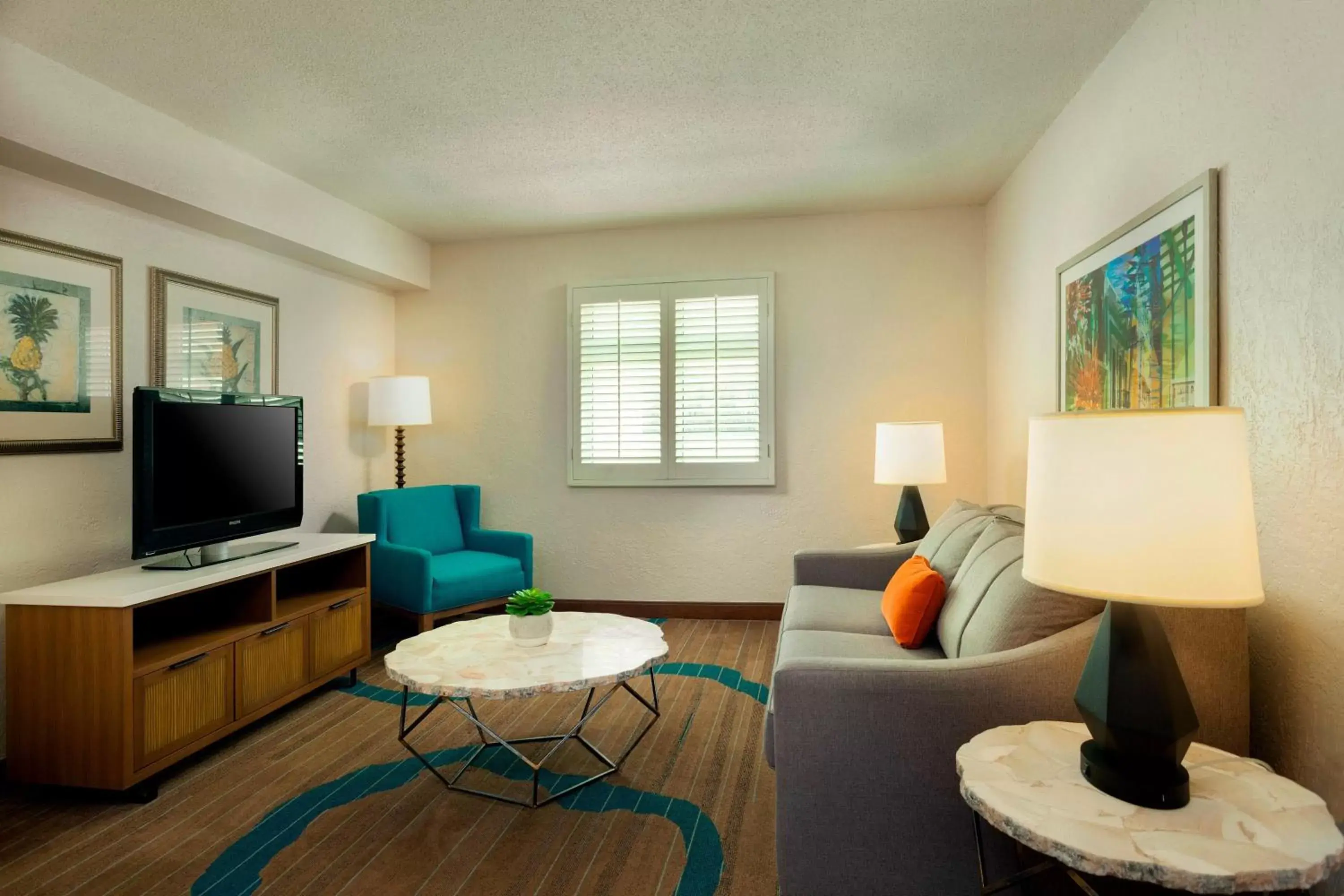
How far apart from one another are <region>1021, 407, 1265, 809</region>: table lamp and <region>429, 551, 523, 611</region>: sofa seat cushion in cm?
344

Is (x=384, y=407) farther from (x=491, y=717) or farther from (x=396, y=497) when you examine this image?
(x=491, y=717)

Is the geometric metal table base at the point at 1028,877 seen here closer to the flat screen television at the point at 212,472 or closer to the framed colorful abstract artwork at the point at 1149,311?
the framed colorful abstract artwork at the point at 1149,311

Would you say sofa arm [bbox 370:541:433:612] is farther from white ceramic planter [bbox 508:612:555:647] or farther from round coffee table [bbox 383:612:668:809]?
white ceramic planter [bbox 508:612:555:647]

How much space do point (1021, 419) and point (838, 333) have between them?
1280mm

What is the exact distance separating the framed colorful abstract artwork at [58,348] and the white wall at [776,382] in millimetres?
2245

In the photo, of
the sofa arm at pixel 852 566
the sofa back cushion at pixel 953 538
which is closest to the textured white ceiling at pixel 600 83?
the sofa back cushion at pixel 953 538

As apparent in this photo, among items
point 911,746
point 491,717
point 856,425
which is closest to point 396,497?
point 491,717

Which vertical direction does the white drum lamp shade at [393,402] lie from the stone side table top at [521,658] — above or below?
above

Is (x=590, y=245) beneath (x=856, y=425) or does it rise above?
above

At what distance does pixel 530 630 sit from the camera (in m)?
2.63

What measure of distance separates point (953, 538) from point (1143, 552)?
1603 millimetres

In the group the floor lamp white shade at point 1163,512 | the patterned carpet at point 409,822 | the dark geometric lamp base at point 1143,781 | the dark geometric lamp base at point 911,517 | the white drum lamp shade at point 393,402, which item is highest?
the white drum lamp shade at point 393,402

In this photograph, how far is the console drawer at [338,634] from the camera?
3385 mm

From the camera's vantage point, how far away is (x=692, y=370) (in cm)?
484
